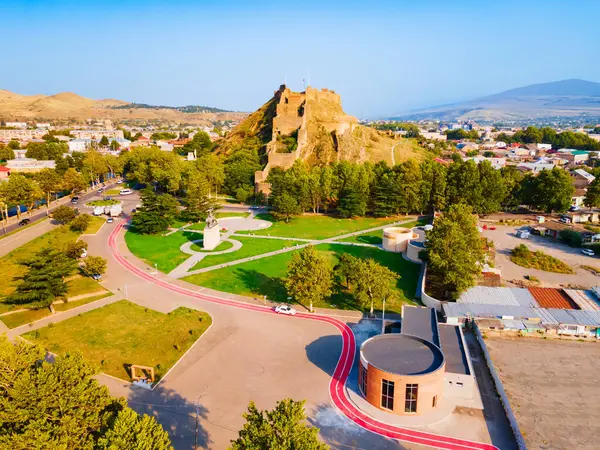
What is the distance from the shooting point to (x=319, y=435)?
70.7 ft

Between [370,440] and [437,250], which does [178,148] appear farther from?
[370,440]

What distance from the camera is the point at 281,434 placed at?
15688mm

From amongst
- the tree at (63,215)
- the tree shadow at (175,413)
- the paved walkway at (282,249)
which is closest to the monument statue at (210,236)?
the paved walkway at (282,249)

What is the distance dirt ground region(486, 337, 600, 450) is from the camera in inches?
835

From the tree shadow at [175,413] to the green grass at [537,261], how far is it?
39.9 metres

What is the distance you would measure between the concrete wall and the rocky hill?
6111cm

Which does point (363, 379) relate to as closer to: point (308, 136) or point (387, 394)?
point (387, 394)

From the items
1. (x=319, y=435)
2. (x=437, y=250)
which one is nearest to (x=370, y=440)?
(x=319, y=435)

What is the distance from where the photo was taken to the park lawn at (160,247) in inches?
1891

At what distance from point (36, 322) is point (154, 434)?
75.8 feet

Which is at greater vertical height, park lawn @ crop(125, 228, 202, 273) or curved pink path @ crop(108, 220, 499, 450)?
park lawn @ crop(125, 228, 202, 273)

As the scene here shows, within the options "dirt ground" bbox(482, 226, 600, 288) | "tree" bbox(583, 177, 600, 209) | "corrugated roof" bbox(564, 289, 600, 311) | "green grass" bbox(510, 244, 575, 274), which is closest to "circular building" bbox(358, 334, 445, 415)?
"corrugated roof" bbox(564, 289, 600, 311)

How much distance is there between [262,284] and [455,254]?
19.1 m

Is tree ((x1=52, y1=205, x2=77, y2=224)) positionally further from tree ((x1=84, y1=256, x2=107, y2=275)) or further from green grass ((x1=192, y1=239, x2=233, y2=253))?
tree ((x1=84, y1=256, x2=107, y2=275))
